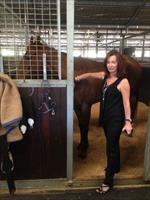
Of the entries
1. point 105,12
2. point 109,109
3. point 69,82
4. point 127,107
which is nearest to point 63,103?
point 69,82

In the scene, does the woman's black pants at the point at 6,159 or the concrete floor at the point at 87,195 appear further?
the concrete floor at the point at 87,195

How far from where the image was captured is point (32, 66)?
1.98 meters

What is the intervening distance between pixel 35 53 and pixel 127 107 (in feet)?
2.96

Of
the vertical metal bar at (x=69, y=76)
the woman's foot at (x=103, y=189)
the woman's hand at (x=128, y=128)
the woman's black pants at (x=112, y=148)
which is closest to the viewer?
the vertical metal bar at (x=69, y=76)

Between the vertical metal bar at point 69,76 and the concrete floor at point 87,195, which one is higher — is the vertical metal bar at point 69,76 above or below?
above

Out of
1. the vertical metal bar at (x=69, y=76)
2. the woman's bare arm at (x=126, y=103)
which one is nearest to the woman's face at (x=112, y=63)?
the woman's bare arm at (x=126, y=103)

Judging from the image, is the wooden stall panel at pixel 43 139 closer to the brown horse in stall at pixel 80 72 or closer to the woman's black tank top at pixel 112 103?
the brown horse in stall at pixel 80 72

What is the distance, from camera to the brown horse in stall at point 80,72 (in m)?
1.97

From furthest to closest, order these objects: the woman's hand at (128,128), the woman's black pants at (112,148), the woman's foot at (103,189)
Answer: the woman's foot at (103,189) → the woman's black pants at (112,148) → the woman's hand at (128,128)

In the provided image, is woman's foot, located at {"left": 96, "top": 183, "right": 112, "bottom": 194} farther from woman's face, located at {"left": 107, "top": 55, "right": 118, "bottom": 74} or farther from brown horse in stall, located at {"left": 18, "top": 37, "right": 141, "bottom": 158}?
woman's face, located at {"left": 107, "top": 55, "right": 118, "bottom": 74}

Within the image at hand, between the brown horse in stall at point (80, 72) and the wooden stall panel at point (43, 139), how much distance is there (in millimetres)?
175

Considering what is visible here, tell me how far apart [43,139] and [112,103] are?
63cm

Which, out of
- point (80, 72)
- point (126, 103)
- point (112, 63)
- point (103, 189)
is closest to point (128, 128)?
point (126, 103)

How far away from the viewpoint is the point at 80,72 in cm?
264
